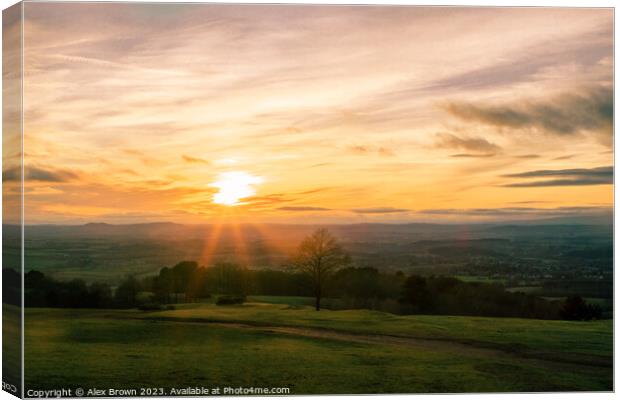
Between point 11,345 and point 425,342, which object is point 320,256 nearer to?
point 425,342

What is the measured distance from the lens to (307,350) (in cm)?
1670

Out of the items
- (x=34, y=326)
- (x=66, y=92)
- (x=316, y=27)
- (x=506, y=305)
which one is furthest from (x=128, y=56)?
(x=506, y=305)

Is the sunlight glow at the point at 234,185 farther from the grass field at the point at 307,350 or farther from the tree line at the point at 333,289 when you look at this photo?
the grass field at the point at 307,350

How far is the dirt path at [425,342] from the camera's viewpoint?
55.6 feet

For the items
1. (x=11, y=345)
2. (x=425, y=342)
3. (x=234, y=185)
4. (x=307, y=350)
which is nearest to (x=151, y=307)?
(x=11, y=345)

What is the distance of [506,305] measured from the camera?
687 inches

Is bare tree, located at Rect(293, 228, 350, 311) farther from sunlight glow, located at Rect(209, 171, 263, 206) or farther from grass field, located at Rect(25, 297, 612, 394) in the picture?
sunlight glow, located at Rect(209, 171, 263, 206)

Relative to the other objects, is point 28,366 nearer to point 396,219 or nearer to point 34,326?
point 34,326

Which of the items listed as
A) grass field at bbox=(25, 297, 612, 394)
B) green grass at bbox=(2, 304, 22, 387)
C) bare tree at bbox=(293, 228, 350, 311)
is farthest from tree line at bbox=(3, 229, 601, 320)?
green grass at bbox=(2, 304, 22, 387)

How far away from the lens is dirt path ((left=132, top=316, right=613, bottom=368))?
16938 mm

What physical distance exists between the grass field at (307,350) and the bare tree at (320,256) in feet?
2.00

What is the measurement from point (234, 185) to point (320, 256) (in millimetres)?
1943

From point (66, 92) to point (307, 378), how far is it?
603cm

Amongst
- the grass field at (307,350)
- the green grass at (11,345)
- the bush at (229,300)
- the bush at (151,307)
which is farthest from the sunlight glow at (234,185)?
the green grass at (11,345)
